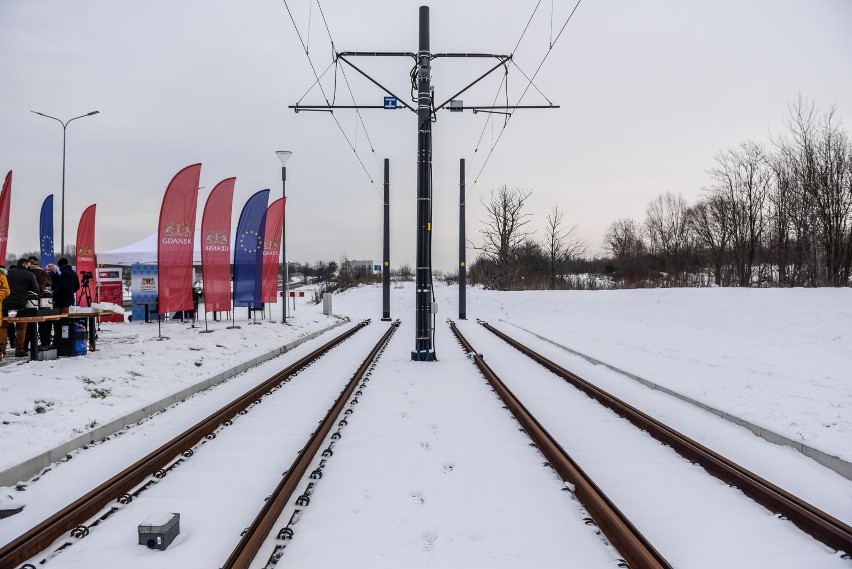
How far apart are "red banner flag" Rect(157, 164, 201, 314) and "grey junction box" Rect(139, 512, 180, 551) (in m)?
11.6

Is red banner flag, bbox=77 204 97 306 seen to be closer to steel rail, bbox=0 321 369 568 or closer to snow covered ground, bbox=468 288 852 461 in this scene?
steel rail, bbox=0 321 369 568

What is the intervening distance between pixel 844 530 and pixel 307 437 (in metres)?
5.13

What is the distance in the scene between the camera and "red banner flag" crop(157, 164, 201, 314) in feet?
47.0

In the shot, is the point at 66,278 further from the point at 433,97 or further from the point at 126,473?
the point at 433,97

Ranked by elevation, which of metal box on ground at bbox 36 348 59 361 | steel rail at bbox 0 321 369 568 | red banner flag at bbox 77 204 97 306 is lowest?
steel rail at bbox 0 321 369 568

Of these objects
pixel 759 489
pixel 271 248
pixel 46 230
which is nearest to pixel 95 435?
pixel 759 489

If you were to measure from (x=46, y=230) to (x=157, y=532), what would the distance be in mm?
21333

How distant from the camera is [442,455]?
18.4ft

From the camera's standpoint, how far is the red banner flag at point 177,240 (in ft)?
47.0

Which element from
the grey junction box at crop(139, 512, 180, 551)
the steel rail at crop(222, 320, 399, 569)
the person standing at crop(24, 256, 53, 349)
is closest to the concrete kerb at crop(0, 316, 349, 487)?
the grey junction box at crop(139, 512, 180, 551)

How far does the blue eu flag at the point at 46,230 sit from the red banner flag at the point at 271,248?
8.07 m

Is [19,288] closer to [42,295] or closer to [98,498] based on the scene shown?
[42,295]

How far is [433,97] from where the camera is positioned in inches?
511

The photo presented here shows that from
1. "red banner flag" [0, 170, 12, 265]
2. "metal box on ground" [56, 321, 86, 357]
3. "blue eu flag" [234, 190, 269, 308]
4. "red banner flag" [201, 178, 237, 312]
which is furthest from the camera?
"blue eu flag" [234, 190, 269, 308]
